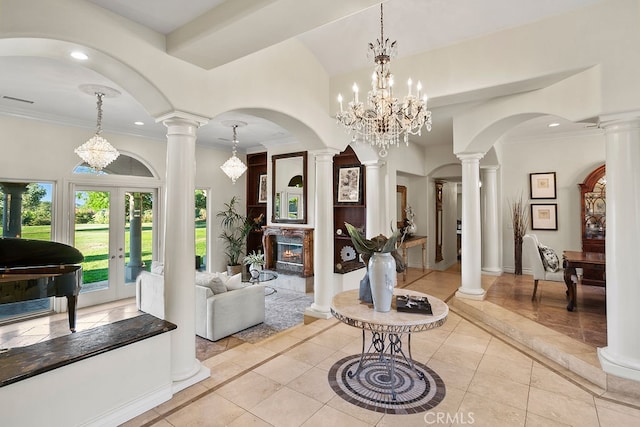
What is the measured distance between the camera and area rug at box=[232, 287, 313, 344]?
14.2ft

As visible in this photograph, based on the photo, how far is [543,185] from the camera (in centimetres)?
651

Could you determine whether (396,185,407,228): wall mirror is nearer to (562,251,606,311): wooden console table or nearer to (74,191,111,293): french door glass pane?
(562,251,606,311): wooden console table

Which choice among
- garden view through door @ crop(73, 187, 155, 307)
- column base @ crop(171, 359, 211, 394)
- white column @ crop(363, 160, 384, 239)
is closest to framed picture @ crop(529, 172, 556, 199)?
white column @ crop(363, 160, 384, 239)

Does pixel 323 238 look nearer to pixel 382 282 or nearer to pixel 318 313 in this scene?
pixel 318 313

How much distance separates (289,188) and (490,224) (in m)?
4.56

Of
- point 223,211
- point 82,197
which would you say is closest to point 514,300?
point 223,211

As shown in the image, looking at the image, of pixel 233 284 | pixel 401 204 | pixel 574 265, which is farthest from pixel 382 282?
pixel 401 204

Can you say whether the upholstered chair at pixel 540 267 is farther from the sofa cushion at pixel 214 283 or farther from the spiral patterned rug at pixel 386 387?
the sofa cushion at pixel 214 283

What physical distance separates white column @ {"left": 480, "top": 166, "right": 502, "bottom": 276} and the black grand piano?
6.99m

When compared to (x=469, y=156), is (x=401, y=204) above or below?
below

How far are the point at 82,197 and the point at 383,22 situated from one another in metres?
5.82

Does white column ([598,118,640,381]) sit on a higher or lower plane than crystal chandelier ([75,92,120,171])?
lower

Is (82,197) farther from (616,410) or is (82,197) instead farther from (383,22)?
(616,410)

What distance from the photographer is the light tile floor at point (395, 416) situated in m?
2.23
